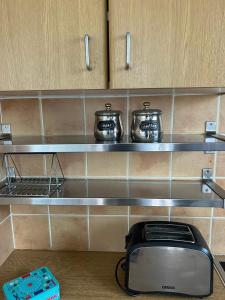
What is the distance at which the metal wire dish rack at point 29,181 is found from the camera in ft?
3.08

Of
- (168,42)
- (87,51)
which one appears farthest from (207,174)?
(87,51)

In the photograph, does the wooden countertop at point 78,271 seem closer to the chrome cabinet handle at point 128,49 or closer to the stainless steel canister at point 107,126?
the stainless steel canister at point 107,126

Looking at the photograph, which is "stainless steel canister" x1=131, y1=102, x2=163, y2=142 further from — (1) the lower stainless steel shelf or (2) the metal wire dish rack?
(2) the metal wire dish rack

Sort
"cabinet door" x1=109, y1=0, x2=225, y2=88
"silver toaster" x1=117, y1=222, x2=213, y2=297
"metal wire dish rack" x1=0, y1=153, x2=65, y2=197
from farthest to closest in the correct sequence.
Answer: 1. "metal wire dish rack" x1=0, y1=153, x2=65, y2=197
2. "silver toaster" x1=117, y1=222, x2=213, y2=297
3. "cabinet door" x1=109, y1=0, x2=225, y2=88

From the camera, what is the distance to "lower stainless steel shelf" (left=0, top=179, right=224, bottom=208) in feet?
2.60

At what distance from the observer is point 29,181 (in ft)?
3.38

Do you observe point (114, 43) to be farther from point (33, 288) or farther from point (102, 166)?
point (33, 288)

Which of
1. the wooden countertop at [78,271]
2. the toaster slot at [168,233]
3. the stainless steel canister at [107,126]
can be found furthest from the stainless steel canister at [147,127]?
the wooden countertop at [78,271]

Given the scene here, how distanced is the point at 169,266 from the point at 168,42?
68 centimetres

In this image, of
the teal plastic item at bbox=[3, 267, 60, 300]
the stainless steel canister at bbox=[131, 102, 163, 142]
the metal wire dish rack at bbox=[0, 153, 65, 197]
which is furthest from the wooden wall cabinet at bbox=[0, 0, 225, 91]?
the teal plastic item at bbox=[3, 267, 60, 300]

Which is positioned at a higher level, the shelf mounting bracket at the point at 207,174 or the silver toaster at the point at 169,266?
the shelf mounting bracket at the point at 207,174

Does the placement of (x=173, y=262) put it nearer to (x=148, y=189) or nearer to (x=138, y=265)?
(x=138, y=265)

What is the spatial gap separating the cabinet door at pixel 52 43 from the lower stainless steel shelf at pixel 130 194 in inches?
15.0

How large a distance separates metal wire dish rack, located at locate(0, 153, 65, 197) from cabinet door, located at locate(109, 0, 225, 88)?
1.71 feet
